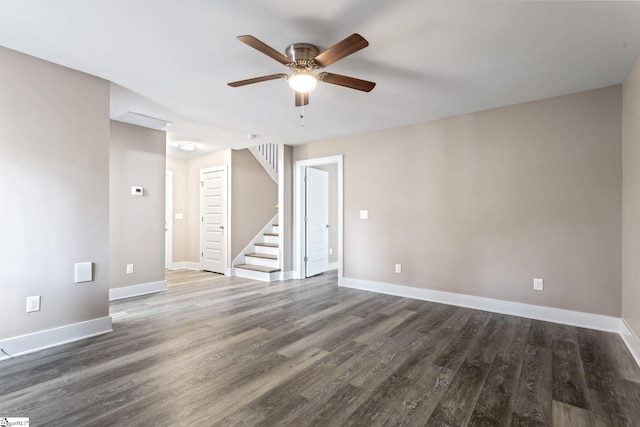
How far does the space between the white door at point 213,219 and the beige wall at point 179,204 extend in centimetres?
55

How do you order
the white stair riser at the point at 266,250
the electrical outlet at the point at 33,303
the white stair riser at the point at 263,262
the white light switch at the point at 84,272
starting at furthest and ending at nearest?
1. the white stair riser at the point at 266,250
2. the white stair riser at the point at 263,262
3. the white light switch at the point at 84,272
4. the electrical outlet at the point at 33,303

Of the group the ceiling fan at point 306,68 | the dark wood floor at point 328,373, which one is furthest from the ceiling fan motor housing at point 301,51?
the dark wood floor at point 328,373

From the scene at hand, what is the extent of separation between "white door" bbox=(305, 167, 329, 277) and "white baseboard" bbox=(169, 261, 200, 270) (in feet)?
8.71

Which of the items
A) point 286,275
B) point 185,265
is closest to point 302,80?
point 286,275

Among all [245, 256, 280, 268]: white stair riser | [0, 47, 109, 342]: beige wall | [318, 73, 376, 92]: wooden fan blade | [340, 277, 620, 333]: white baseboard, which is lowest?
[340, 277, 620, 333]: white baseboard

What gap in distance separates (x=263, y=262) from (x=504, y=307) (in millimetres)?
4043

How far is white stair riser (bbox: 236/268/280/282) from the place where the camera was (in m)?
5.43

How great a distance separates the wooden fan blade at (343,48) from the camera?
1855mm

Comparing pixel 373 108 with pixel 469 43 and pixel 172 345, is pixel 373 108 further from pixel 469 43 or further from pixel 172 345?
pixel 172 345

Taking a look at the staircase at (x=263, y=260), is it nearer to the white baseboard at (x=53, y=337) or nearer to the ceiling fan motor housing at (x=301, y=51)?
the white baseboard at (x=53, y=337)

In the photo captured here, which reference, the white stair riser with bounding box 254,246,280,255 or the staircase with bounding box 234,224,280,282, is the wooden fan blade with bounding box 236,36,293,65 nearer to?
the staircase with bounding box 234,224,280,282

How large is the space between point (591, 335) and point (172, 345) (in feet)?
13.2

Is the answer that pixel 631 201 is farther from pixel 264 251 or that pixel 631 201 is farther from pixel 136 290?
pixel 136 290

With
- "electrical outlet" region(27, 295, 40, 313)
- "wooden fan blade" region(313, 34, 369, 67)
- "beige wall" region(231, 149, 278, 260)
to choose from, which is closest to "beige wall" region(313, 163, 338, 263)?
"beige wall" region(231, 149, 278, 260)
